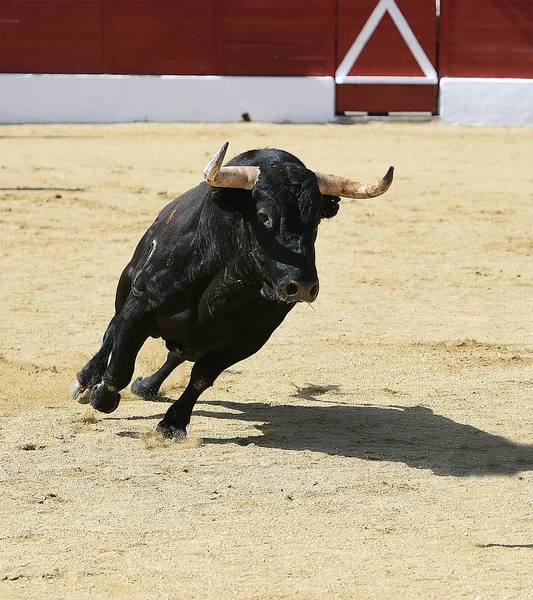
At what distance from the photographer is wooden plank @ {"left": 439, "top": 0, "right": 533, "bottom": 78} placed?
48.7ft

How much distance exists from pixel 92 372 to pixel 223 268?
3.16 feet

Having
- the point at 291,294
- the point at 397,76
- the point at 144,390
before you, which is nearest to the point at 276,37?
the point at 397,76

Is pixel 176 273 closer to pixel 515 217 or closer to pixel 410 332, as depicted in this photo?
pixel 410 332

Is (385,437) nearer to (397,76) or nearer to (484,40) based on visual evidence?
(397,76)

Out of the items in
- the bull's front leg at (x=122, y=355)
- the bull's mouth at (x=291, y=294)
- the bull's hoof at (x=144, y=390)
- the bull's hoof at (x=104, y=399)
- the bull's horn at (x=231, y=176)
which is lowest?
the bull's hoof at (x=144, y=390)

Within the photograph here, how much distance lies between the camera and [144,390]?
513 cm

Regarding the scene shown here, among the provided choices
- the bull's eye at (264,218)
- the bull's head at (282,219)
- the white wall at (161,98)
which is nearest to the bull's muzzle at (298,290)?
the bull's head at (282,219)

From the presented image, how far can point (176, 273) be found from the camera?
14.3ft

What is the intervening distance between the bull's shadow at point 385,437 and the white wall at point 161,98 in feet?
32.5

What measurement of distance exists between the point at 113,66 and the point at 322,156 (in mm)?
4060

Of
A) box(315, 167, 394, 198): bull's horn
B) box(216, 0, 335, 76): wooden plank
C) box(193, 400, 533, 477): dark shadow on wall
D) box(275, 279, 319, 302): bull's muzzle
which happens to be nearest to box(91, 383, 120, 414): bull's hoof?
box(193, 400, 533, 477): dark shadow on wall

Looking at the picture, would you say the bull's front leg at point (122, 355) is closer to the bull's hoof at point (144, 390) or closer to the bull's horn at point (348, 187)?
the bull's hoof at point (144, 390)

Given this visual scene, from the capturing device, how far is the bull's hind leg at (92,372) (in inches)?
193

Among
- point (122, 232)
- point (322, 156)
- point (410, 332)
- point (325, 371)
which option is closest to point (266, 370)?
point (325, 371)
